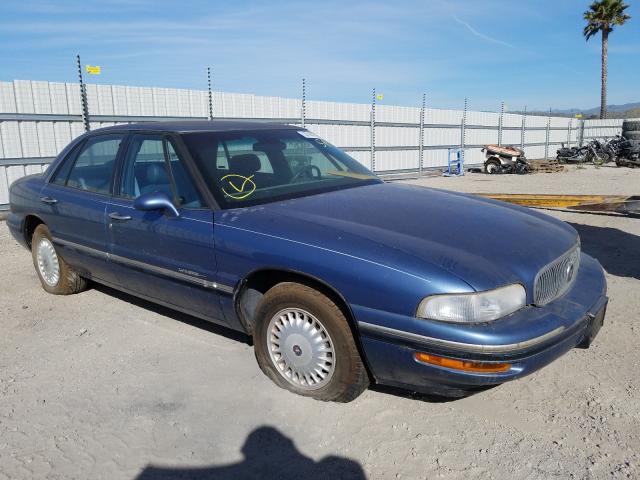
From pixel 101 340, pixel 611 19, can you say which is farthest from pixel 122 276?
pixel 611 19

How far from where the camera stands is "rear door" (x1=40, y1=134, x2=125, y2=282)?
13.0ft

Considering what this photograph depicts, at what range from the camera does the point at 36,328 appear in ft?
13.5

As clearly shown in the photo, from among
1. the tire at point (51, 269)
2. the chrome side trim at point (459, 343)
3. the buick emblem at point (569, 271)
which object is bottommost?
the tire at point (51, 269)

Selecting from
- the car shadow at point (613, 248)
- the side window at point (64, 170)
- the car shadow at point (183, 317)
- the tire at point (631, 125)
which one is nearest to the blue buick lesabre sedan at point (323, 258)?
the side window at point (64, 170)

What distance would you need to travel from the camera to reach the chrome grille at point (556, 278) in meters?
2.64

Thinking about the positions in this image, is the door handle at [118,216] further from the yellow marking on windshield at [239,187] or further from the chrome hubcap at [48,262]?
the chrome hubcap at [48,262]

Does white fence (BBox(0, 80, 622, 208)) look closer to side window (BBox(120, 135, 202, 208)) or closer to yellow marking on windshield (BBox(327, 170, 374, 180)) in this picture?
side window (BBox(120, 135, 202, 208))

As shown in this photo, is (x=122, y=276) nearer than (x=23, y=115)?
Yes

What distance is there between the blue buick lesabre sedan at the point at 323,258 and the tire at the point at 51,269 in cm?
33

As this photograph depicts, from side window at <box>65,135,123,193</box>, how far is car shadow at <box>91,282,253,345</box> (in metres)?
1.07

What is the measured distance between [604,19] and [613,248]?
3845 centimetres

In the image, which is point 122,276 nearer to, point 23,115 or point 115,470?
point 115,470

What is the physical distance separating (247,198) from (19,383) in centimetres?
178

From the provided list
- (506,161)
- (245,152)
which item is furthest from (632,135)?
(245,152)
